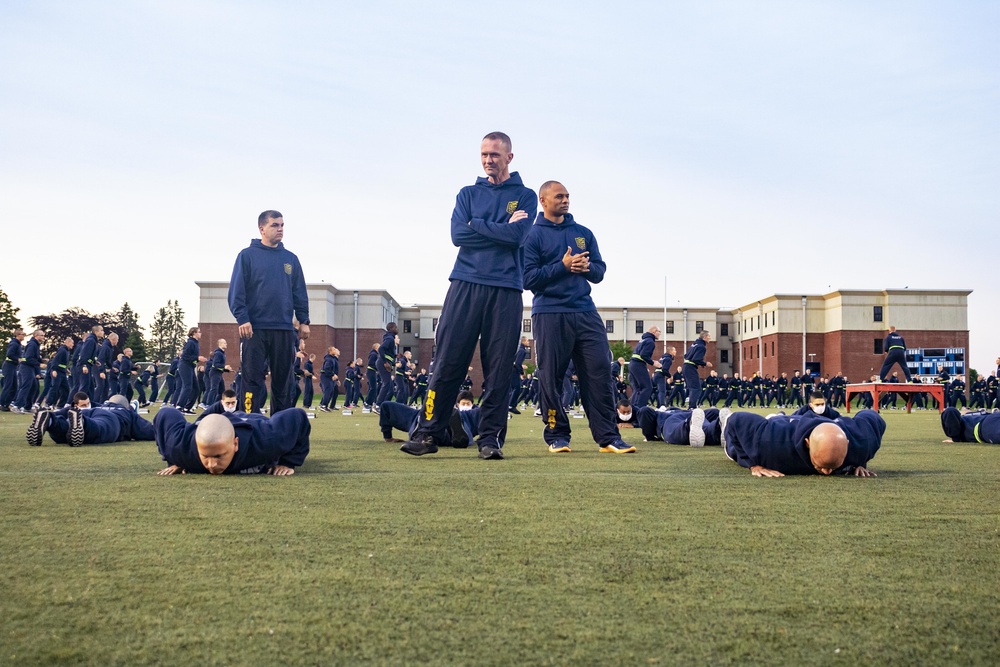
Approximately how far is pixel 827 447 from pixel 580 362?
3.15 metres

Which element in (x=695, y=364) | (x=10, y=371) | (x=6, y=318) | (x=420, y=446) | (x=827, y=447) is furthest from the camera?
(x=6, y=318)

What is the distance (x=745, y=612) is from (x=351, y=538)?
5.21ft

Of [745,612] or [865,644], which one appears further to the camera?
[745,612]

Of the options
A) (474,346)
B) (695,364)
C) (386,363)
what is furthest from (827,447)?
(386,363)

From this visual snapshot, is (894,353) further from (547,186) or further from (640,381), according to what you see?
(547,186)

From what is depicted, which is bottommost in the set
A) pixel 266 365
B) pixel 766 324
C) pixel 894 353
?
pixel 266 365

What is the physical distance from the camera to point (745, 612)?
92.7 inches

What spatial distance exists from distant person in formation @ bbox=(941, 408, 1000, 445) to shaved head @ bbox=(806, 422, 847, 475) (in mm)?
4899

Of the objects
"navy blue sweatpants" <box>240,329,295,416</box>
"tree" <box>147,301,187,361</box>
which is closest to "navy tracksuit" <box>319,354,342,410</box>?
"navy blue sweatpants" <box>240,329,295,416</box>

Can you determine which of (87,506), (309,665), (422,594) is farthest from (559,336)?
(309,665)

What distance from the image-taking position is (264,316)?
8539mm

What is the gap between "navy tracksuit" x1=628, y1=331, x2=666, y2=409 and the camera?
59.8 feet

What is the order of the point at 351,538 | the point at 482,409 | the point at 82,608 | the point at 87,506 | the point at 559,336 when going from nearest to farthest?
1. the point at 82,608
2. the point at 351,538
3. the point at 87,506
4. the point at 482,409
5. the point at 559,336

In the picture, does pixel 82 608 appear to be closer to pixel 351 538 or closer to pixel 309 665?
pixel 309 665
